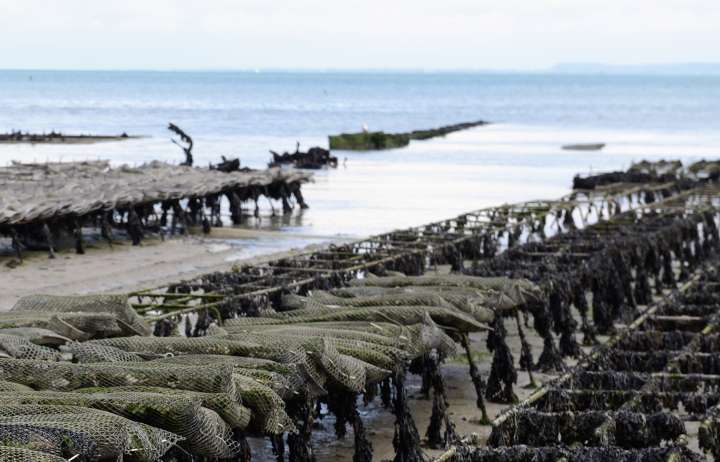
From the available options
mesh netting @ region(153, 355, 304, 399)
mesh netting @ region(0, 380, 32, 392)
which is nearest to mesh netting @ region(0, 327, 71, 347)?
mesh netting @ region(153, 355, 304, 399)

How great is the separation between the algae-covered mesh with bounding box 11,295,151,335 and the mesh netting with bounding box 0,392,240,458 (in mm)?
3675

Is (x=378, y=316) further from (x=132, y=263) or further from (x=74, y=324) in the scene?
(x=132, y=263)

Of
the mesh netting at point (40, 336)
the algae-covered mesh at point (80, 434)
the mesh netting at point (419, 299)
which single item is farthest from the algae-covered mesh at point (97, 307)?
the algae-covered mesh at point (80, 434)

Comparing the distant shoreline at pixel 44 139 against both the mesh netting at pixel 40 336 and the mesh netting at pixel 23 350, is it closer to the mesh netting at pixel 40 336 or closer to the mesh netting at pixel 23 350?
the mesh netting at pixel 40 336

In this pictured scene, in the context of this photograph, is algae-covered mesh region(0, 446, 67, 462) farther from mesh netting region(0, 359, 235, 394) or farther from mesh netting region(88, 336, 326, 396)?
mesh netting region(88, 336, 326, 396)

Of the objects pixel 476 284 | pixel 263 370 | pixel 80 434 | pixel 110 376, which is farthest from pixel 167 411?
pixel 476 284

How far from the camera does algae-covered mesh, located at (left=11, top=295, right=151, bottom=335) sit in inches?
534

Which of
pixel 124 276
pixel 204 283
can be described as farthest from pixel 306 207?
pixel 204 283

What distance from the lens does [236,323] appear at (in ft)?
46.2

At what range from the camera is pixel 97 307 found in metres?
13.9

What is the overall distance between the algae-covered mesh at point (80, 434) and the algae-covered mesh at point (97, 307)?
4.25 meters

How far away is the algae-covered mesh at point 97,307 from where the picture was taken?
1357cm

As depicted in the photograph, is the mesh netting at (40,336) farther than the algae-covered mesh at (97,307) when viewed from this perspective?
No

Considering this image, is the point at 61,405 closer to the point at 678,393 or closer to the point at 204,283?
the point at 678,393
